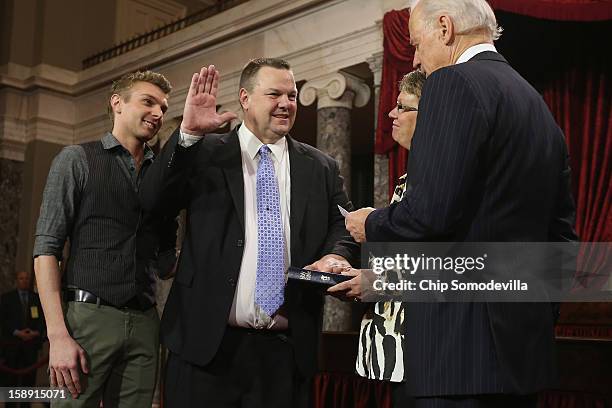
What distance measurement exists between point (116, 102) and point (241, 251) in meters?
0.83

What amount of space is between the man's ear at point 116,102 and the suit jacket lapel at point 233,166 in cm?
47

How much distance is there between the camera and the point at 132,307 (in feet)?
7.84

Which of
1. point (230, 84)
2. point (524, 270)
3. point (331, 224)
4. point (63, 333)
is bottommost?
point (63, 333)

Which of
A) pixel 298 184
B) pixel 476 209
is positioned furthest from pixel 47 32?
pixel 476 209

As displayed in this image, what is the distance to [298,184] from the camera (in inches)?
94.6

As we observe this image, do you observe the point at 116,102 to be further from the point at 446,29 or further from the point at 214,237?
the point at 446,29

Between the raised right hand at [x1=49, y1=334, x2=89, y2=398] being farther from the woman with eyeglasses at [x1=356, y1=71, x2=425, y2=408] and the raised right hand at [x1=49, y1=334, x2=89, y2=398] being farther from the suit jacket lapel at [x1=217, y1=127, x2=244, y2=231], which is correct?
the woman with eyeglasses at [x1=356, y1=71, x2=425, y2=408]

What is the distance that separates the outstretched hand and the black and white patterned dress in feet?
2.56

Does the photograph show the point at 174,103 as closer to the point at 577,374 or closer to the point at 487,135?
the point at 577,374

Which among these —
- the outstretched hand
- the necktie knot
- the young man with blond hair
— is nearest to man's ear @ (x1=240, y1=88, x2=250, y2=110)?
the necktie knot

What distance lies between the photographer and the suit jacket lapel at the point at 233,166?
2266 millimetres

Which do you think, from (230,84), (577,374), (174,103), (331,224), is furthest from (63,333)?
(174,103)

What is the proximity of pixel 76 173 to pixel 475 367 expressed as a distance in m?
1.55

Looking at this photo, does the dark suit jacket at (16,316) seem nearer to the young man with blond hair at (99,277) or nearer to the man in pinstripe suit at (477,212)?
the young man with blond hair at (99,277)
